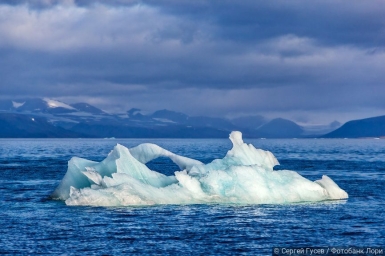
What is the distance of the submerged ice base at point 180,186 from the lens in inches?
1513

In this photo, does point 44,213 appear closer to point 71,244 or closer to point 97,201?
point 97,201

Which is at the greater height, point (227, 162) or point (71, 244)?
point (227, 162)

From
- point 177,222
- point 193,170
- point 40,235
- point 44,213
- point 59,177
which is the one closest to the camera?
point 40,235

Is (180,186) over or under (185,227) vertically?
over

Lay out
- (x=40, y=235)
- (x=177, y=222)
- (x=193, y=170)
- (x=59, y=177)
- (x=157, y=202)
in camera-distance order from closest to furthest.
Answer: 1. (x=40, y=235)
2. (x=177, y=222)
3. (x=157, y=202)
4. (x=193, y=170)
5. (x=59, y=177)

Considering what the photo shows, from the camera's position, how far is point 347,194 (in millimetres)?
44031

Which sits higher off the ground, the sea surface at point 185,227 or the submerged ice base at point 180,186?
the submerged ice base at point 180,186

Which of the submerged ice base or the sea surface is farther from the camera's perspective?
the submerged ice base

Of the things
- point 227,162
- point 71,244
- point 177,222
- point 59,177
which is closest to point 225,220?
point 177,222

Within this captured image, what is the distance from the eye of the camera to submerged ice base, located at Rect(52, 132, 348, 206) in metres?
38.4

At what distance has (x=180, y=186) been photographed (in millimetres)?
39906

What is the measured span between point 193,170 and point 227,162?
11.6 feet

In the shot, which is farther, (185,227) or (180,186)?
(180,186)

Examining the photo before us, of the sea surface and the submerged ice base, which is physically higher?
the submerged ice base
